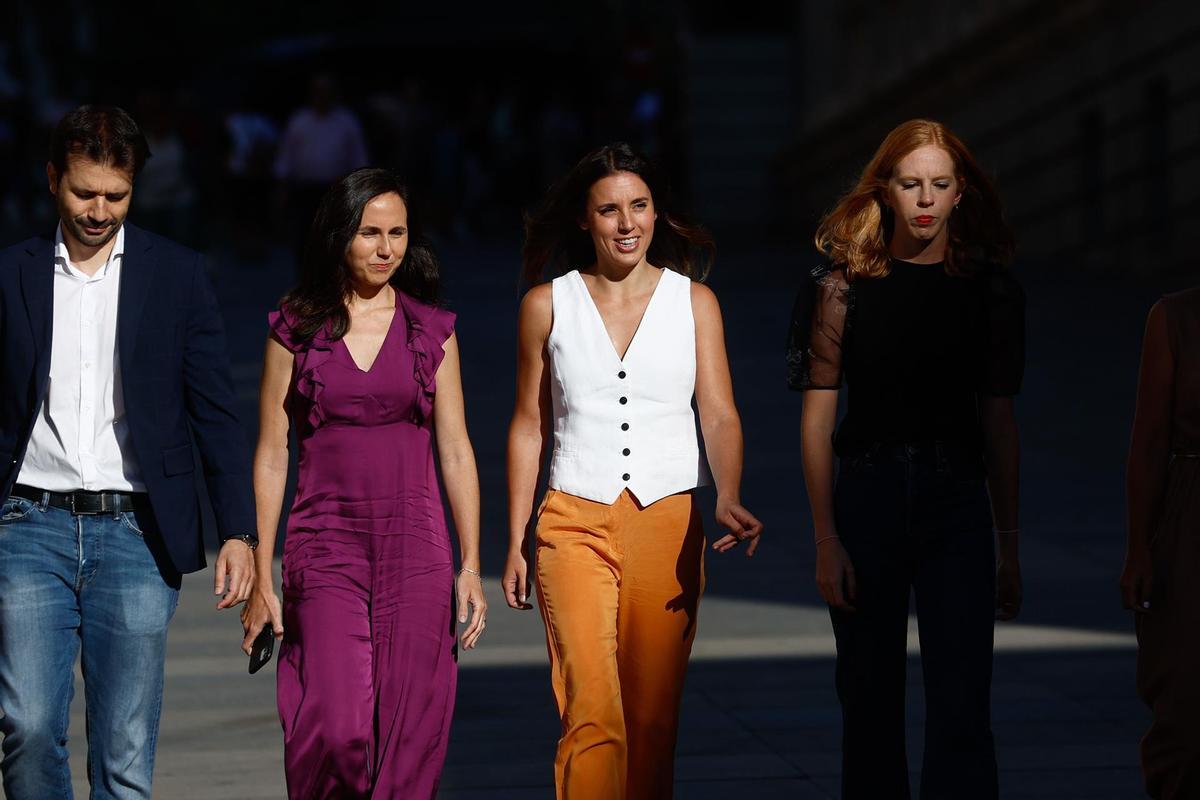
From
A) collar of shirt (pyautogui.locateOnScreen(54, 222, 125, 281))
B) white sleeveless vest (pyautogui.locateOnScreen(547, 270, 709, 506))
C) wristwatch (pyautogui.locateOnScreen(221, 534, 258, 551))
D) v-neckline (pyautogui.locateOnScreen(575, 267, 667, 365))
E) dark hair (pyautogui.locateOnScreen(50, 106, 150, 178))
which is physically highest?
dark hair (pyautogui.locateOnScreen(50, 106, 150, 178))

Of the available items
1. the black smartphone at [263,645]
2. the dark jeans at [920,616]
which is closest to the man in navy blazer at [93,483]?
the black smartphone at [263,645]

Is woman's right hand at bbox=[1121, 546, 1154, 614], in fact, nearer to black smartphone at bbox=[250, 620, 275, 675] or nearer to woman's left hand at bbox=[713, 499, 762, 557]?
woman's left hand at bbox=[713, 499, 762, 557]

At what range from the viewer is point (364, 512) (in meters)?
5.25

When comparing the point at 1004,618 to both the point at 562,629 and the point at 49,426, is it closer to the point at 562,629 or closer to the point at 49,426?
the point at 562,629

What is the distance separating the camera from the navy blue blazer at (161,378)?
5086 mm

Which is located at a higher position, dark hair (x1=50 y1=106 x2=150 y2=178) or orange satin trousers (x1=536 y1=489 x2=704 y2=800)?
dark hair (x1=50 y1=106 x2=150 y2=178)

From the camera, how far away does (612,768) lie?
520cm

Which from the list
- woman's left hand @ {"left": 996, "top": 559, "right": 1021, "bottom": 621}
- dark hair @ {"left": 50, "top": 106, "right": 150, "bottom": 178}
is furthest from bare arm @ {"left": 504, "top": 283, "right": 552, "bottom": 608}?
woman's left hand @ {"left": 996, "top": 559, "right": 1021, "bottom": 621}

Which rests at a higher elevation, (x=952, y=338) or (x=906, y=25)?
(x=906, y=25)

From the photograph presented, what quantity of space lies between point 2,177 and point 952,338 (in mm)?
28740

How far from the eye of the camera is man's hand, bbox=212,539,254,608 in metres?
5.12

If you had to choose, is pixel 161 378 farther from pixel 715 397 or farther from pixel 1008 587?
pixel 1008 587

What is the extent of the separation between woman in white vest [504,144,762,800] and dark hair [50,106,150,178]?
104cm

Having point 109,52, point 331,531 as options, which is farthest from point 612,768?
point 109,52
